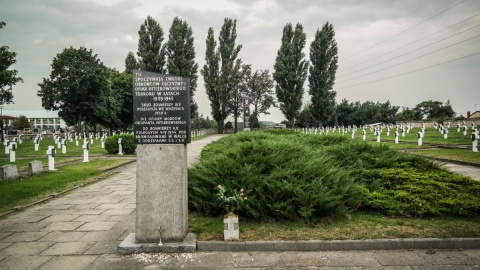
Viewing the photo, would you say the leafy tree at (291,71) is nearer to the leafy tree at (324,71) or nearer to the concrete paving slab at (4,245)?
the leafy tree at (324,71)

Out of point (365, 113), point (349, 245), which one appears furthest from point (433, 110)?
point (349, 245)

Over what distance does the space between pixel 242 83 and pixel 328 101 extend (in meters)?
17.2

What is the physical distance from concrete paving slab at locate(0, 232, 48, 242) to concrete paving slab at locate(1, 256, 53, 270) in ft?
2.37

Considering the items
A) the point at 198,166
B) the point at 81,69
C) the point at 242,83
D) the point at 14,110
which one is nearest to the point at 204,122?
the point at 242,83

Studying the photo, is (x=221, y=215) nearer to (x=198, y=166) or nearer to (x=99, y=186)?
(x=198, y=166)

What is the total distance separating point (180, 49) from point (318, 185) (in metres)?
44.0

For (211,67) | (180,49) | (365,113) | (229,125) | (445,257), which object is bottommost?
(445,257)

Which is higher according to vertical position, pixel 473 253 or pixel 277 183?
pixel 277 183

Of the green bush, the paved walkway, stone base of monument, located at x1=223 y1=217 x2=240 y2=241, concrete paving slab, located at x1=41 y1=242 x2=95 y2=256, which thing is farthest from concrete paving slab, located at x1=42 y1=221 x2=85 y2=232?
the green bush

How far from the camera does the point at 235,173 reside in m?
5.49

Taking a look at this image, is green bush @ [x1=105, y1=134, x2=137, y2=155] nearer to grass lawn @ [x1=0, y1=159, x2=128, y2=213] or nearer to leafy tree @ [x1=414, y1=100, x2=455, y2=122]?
grass lawn @ [x1=0, y1=159, x2=128, y2=213]

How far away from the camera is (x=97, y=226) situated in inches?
205

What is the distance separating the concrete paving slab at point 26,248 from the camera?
13.3ft

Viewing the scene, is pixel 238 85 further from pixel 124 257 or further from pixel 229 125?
pixel 124 257
